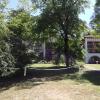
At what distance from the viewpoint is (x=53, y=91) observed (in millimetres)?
21562

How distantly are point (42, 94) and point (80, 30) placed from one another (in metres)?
A: 16.8

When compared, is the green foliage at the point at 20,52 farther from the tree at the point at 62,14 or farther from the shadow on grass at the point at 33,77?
the tree at the point at 62,14

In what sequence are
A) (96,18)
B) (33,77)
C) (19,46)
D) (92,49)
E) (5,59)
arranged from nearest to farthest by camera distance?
(5,59), (33,77), (19,46), (96,18), (92,49)

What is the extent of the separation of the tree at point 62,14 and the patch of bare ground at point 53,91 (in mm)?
10756

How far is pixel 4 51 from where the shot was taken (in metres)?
27.7

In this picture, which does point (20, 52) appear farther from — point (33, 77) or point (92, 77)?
point (92, 77)

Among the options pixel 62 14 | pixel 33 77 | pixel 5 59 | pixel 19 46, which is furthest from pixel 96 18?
pixel 5 59

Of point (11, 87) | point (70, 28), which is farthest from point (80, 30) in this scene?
point (11, 87)

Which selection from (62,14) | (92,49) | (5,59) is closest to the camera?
(5,59)

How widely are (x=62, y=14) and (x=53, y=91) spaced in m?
14.8

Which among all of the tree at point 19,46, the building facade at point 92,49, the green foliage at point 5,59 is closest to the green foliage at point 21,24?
the tree at point 19,46

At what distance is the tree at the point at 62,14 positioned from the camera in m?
34.6

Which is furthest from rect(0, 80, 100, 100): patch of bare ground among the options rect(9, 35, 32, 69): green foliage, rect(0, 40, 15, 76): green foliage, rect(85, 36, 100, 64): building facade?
rect(85, 36, 100, 64): building facade

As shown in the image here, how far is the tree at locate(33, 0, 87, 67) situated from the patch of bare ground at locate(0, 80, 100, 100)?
10.8 m
